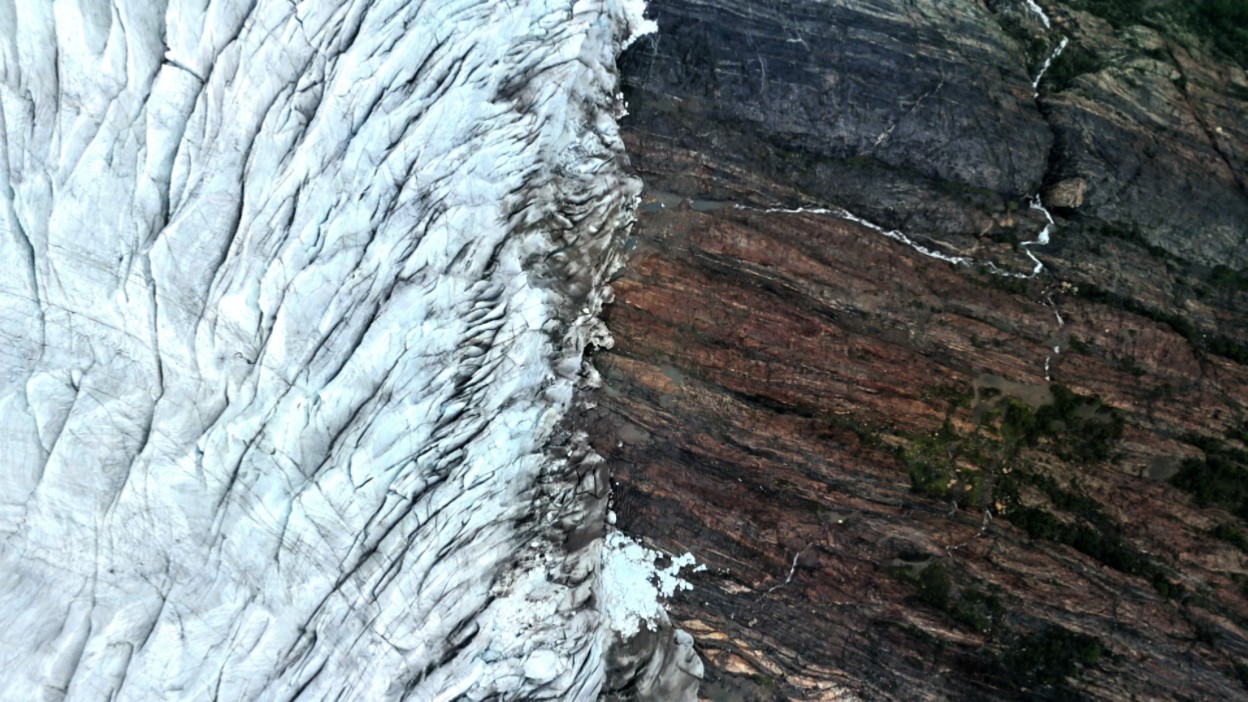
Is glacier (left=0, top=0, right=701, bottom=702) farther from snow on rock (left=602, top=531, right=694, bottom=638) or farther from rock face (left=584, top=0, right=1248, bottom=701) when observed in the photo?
rock face (left=584, top=0, right=1248, bottom=701)

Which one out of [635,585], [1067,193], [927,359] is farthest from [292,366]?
[1067,193]

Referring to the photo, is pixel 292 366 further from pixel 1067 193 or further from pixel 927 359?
pixel 1067 193

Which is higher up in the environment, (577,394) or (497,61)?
(497,61)

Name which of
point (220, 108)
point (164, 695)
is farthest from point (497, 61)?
point (164, 695)

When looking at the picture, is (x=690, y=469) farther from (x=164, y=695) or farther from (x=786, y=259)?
(x=164, y=695)

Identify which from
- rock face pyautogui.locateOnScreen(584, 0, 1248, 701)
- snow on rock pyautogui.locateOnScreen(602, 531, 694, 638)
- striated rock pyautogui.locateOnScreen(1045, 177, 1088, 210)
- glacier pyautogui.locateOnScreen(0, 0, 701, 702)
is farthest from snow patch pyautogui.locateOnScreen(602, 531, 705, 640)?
striated rock pyautogui.locateOnScreen(1045, 177, 1088, 210)

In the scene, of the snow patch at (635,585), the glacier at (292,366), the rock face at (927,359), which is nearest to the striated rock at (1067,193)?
the rock face at (927,359)
